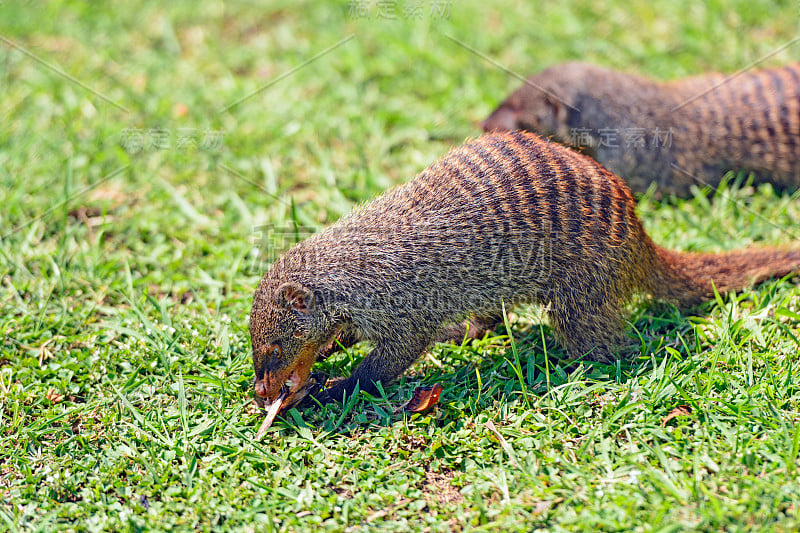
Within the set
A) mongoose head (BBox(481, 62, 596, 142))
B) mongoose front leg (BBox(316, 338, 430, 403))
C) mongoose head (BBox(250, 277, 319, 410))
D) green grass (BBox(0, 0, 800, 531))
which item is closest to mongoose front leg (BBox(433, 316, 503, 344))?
green grass (BBox(0, 0, 800, 531))

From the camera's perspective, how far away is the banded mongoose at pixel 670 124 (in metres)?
4.77

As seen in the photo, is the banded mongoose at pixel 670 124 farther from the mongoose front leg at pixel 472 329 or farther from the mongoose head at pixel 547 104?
the mongoose front leg at pixel 472 329

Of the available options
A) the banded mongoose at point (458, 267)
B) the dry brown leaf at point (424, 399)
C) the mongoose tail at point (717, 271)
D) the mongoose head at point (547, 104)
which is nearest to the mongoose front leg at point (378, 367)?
the banded mongoose at point (458, 267)

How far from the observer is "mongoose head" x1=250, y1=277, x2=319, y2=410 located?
3123 mm

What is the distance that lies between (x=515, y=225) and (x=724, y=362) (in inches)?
43.4

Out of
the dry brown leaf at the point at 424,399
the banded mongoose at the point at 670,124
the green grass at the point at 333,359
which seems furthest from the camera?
the banded mongoose at the point at 670,124

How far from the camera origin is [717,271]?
365cm

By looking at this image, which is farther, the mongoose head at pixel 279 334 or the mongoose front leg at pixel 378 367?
the mongoose front leg at pixel 378 367

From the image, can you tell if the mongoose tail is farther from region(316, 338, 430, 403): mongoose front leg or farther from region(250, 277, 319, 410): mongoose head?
region(250, 277, 319, 410): mongoose head

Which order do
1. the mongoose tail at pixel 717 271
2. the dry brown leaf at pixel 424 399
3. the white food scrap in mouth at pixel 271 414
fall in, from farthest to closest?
1. the mongoose tail at pixel 717 271
2. the dry brown leaf at pixel 424 399
3. the white food scrap in mouth at pixel 271 414

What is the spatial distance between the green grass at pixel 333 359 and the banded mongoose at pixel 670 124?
244 mm

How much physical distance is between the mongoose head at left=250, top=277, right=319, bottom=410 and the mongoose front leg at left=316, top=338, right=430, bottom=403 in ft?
0.66

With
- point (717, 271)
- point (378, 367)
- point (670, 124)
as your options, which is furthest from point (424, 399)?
point (670, 124)

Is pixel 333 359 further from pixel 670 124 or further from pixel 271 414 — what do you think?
pixel 670 124
